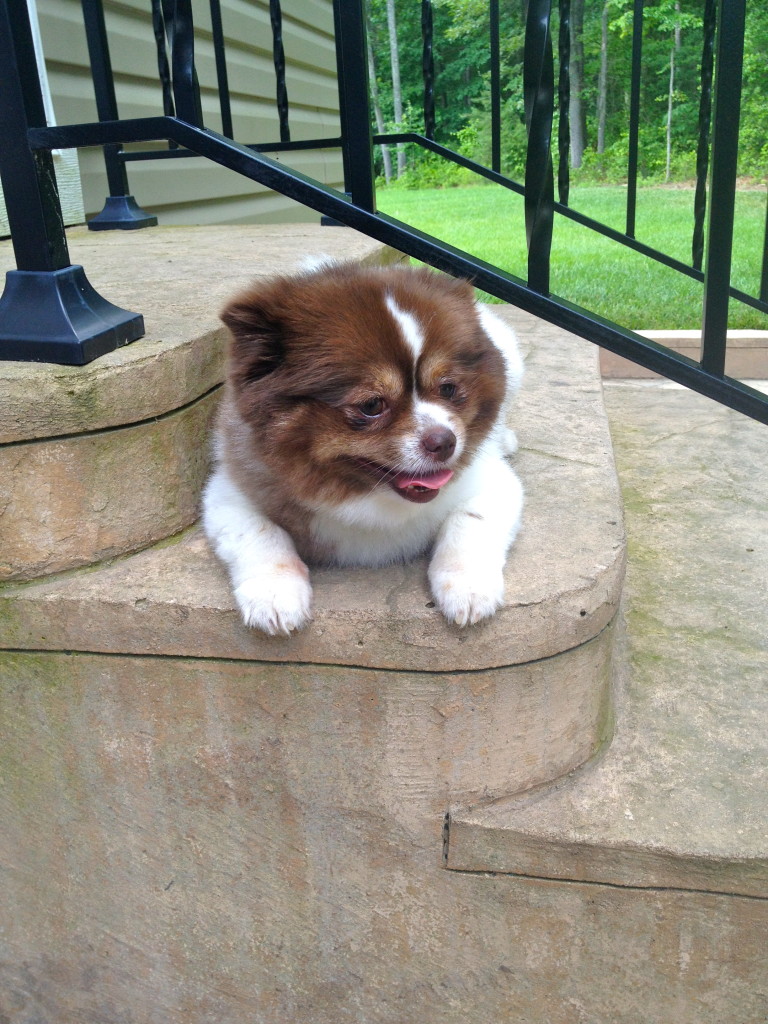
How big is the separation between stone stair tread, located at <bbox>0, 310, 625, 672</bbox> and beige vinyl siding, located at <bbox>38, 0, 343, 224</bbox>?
3806 millimetres

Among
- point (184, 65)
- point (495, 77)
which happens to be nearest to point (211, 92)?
point (495, 77)

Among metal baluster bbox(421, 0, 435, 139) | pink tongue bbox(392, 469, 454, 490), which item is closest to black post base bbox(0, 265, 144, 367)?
pink tongue bbox(392, 469, 454, 490)

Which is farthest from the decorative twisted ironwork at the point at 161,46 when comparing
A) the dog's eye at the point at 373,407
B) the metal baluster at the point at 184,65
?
the dog's eye at the point at 373,407

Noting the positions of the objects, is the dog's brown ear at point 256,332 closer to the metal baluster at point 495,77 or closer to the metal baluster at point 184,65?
the metal baluster at point 184,65

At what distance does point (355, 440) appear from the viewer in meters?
1.86

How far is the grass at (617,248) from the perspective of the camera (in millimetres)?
6789

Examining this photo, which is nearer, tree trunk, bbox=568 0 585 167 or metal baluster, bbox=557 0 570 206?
metal baluster, bbox=557 0 570 206

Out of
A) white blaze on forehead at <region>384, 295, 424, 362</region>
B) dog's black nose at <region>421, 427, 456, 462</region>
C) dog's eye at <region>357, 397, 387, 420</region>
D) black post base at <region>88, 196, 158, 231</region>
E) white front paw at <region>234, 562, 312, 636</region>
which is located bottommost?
white front paw at <region>234, 562, 312, 636</region>

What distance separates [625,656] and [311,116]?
8.52 meters

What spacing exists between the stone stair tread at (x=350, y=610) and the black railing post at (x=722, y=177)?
1.77ft

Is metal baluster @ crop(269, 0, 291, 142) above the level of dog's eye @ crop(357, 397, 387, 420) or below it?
above

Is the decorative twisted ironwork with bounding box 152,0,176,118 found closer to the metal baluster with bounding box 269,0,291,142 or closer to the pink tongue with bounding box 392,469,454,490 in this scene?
the metal baluster with bounding box 269,0,291,142

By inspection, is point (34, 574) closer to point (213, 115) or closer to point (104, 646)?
point (104, 646)

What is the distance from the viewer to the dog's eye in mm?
1851
